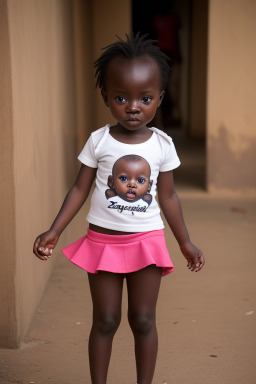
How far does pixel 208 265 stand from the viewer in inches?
196

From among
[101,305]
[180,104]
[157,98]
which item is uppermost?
[157,98]

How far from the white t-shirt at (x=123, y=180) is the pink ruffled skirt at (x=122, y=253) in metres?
0.05

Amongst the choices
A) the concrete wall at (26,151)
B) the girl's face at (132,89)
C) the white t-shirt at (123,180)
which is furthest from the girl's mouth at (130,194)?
the concrete wall at (26,151)

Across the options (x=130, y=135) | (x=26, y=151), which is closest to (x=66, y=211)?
(x=130, y=135)

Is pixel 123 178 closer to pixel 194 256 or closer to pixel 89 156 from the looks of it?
pixel 89 156

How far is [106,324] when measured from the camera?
106 inches

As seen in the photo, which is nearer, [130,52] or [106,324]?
[130,52]

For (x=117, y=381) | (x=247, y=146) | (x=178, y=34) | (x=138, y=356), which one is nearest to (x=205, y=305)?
(x=117, y=381)

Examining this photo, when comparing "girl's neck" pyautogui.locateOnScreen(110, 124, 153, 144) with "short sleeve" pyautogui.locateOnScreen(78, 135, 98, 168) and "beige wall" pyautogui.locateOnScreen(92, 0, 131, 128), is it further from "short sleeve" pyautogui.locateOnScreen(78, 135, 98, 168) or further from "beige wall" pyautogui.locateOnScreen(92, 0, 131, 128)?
"beige wall" pyautogui.locateOnScreen(92, 0, 131, 128)

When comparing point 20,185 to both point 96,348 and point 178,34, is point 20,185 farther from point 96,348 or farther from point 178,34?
point 178,34

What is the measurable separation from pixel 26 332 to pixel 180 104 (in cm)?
982

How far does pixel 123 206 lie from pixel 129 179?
0.11 m

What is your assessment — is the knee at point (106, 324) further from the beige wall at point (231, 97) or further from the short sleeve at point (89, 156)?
the beige wall at point (231, 97)

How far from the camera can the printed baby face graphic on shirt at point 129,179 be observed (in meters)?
2.64
